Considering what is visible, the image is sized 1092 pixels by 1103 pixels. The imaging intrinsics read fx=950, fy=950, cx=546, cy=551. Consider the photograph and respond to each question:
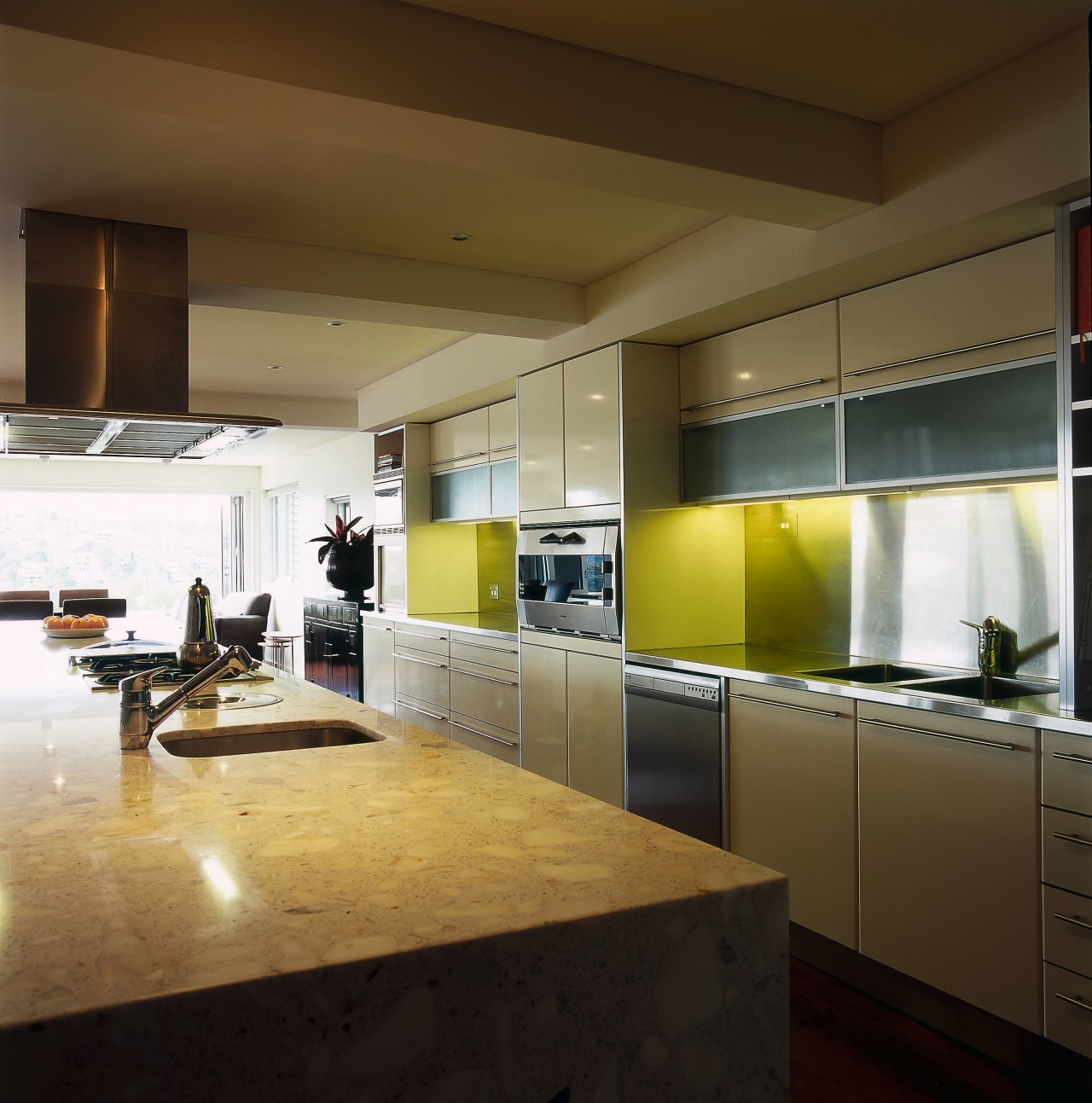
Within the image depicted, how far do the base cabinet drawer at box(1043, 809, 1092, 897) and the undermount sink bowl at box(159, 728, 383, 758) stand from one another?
168 centimetres

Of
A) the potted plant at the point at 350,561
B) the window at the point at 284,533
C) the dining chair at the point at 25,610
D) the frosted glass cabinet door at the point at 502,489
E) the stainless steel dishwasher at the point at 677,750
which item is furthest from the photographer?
the window at the point at 284,533

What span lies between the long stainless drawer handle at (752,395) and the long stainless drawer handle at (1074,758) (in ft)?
4.88

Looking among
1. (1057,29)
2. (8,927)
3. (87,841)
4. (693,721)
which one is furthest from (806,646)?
(8,927)

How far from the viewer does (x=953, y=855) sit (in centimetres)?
256

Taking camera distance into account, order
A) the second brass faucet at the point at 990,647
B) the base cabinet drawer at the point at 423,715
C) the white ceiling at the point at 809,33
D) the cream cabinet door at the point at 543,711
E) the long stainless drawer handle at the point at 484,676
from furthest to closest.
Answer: the base cabinet drawer at the point at 423,715 → the long stainless drawer handle at the point at 484,676 → the cream cabinet door at the point at 543,711 → the second brass faucet at the point at 990,647 → the white ceiling at the point at 809,33

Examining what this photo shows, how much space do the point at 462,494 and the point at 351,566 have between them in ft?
5.59

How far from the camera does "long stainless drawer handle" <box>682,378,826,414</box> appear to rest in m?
3.34

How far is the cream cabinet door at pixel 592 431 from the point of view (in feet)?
13.3

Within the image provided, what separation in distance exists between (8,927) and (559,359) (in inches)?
145

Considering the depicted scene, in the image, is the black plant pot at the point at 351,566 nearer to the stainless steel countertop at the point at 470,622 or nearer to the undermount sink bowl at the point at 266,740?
the stainless steel countertop at the point at 470,622

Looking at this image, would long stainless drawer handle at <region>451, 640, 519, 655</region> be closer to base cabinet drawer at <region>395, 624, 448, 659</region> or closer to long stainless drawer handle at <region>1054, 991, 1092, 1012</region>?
base cabinet drawer at <region>395, 624, 448, 659</region>

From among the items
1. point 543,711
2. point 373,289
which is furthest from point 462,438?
point 373,289

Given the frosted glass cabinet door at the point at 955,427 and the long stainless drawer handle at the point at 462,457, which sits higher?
the long stainless drawer handle at the point at 462,457

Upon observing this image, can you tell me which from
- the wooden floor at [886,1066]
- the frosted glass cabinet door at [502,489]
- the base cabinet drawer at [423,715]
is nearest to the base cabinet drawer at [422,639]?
the base cabinet drawer at [423,715]
